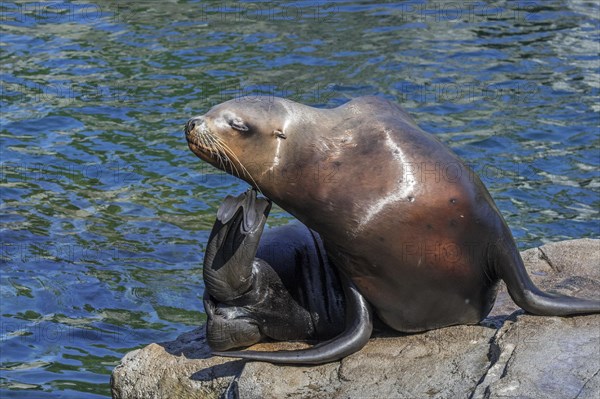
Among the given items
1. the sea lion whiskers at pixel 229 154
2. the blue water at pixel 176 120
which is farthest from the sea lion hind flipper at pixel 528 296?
the blue water at pixel 176 120

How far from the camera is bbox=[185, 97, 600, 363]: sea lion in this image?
220 inches

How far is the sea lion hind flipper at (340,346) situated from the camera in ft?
18.2

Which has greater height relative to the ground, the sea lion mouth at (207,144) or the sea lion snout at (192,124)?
the sea lion snout at (192,124)

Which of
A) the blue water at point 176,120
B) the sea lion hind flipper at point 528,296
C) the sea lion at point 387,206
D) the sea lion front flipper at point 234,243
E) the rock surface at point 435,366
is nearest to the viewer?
the rock surface at point 435,366

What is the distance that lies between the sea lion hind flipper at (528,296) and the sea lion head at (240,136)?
4.15ft

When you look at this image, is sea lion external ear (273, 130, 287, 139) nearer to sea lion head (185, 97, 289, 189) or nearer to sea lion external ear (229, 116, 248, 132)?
sea lion head (185, 97, 289, 189)

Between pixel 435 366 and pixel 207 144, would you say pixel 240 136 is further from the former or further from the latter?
pixel 435 366

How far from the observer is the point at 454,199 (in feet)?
18.3

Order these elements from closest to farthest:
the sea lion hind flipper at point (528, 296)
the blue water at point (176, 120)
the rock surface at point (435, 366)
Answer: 1. the rock surface at point (435, 366)
2. the sea lion hind flipper at point (528, 296)
3. the blue water at point (176, 120)

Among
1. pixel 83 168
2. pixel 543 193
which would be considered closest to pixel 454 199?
pixel 543 193

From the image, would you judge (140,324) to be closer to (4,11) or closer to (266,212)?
(266,212)

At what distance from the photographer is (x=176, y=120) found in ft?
38.7

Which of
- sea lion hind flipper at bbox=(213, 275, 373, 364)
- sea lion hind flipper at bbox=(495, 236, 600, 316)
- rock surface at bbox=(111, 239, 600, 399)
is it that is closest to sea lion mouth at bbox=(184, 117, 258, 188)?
sea lion hind flipper at bbox=(213, 275, 373, 364)

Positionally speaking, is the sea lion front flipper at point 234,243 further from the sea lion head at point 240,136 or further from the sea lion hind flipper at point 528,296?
the sea lion hind flipper at point 528,296
